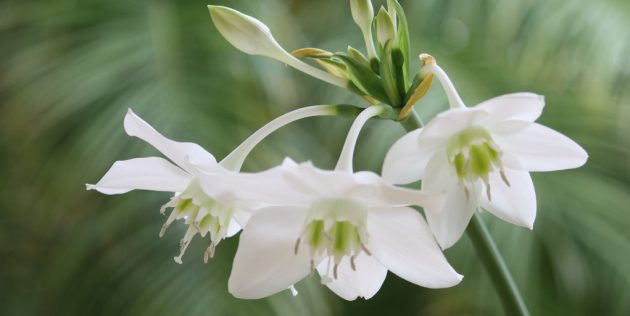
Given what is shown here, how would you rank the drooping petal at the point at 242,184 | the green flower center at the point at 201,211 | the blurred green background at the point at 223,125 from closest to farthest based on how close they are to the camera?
the drooping petal at the point at 242,184 < the green flower center at the point at 201,211 < the blurred green background at the point at 223,125

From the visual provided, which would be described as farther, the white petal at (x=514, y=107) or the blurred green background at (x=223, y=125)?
the blurred green background at (x=223, y=125)

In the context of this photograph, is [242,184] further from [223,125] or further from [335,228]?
[223,125]

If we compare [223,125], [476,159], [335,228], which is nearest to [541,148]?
[476,159]

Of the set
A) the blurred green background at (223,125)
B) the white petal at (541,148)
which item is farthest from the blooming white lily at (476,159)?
the blurred green background at (223,125)

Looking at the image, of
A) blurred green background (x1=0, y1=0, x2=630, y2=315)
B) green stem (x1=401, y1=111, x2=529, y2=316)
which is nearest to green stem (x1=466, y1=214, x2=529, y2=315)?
green stem (x1=401, y1=111, x2=529, y2=316)

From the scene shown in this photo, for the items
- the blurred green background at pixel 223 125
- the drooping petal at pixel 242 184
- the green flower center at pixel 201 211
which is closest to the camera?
the drooping petal at pixel 242 184

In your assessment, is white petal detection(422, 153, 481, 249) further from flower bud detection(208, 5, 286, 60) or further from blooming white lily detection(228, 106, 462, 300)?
flower bud detection(208, 5, 286, 60)

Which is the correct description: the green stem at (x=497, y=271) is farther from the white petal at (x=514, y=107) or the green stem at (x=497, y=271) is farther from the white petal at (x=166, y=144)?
the white petal at (x=166, y=144)
